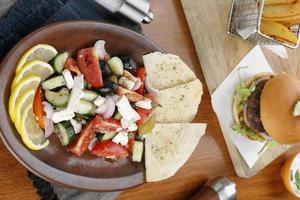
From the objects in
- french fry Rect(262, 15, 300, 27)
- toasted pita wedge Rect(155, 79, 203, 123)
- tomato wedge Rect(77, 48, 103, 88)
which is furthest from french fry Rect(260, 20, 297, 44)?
tomato wedge Rect(77, 48, 103, 88)

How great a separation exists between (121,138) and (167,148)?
178mm

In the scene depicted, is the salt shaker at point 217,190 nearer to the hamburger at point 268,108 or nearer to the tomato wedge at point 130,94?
the hamburger at point 268,108

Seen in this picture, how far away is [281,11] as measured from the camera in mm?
1729

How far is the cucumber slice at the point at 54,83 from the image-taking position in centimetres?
128

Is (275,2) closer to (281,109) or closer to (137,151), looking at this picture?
(281,109)

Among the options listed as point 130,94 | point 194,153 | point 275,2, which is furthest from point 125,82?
A: point 275,2

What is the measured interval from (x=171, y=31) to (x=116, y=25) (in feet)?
0.97

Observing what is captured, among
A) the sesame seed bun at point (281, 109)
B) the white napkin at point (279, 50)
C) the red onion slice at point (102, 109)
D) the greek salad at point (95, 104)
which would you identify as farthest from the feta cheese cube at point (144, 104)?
the white napkin at point (279, 50)

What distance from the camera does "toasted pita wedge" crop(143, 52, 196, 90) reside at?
1505 mm

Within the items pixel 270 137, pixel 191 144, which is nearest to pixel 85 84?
pixel 191 144

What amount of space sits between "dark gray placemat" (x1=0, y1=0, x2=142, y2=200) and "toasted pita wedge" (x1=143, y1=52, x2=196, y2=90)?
230 mm

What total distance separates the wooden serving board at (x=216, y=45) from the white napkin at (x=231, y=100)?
0.06ft

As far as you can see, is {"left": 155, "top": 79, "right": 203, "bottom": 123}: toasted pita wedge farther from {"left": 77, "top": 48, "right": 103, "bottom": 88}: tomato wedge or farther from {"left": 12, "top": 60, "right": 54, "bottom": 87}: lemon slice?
{"left": 12, "top": 60, "right": 54, "bottom": 87}: lemon slice

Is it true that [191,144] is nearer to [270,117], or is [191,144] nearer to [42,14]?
[270,117]
